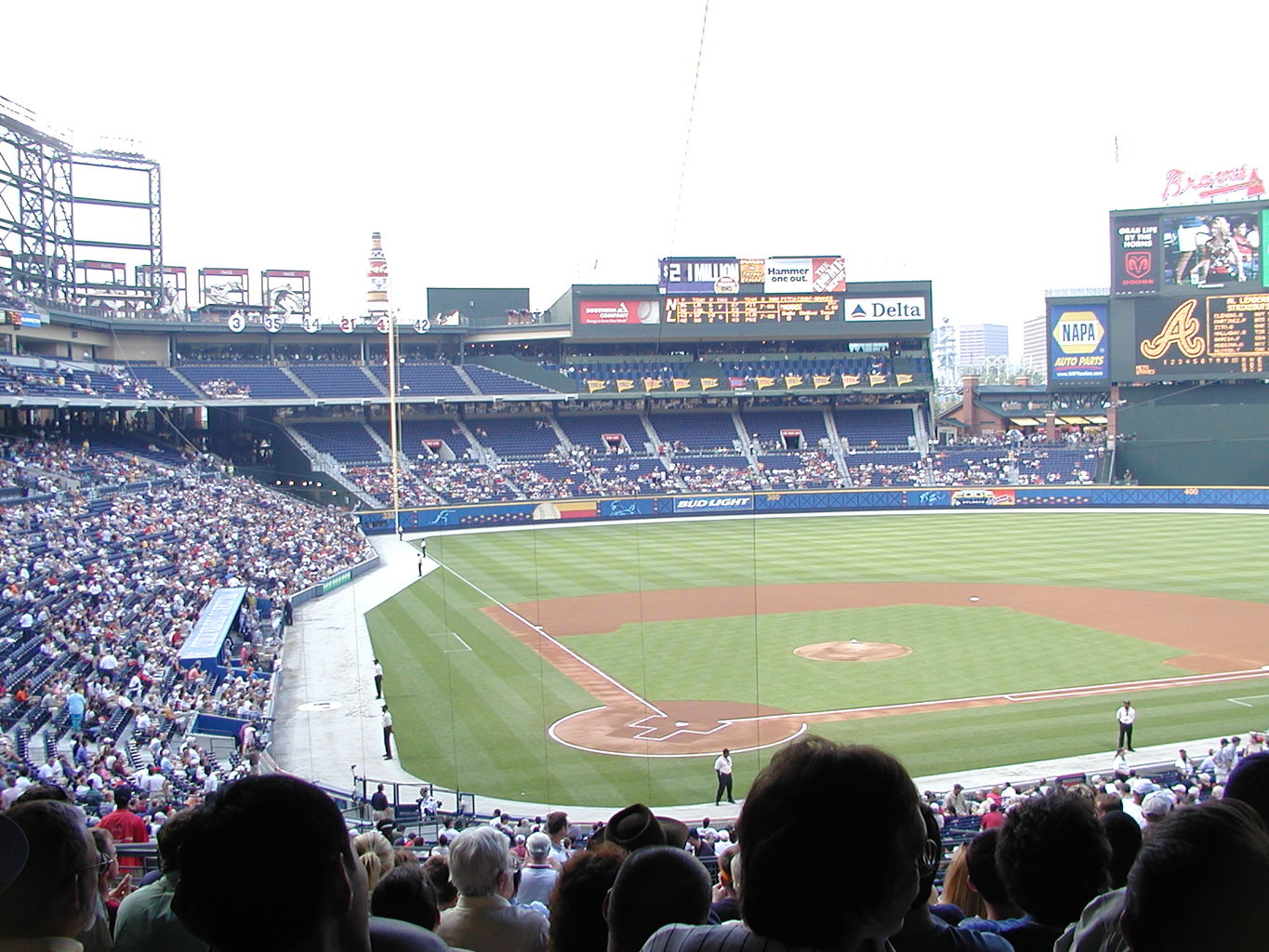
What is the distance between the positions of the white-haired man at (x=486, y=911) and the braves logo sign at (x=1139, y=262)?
72134mm

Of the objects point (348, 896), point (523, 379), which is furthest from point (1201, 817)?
point (523, 379)

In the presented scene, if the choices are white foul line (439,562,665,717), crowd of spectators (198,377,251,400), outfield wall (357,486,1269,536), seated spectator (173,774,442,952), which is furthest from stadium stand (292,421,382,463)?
seated spectator (173,774,442,952)

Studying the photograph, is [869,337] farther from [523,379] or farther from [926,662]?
[926,662]

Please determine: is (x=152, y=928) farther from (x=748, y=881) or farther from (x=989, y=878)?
(x=989, y=878)

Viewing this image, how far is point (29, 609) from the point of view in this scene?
2258cm

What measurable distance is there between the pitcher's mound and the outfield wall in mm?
33953

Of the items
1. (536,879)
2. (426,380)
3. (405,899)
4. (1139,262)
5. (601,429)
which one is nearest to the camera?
(405,899)

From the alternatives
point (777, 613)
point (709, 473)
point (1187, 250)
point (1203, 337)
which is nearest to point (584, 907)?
point (777, 613)

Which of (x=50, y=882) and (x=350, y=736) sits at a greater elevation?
(x=50, y=882)

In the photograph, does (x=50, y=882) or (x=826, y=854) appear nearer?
(x=826, y=854)

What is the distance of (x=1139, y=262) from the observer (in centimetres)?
6744

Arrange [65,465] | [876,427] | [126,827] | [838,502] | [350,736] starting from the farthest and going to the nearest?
[876,427] → [838,502] → [65,465] → [350,736] → [126,827]

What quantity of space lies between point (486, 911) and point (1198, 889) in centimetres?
303

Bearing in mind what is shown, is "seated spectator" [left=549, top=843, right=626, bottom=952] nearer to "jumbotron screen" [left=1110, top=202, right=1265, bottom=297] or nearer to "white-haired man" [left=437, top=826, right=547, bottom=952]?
"white-haired man" [left=437, top=826, right=547, bottom=952]
